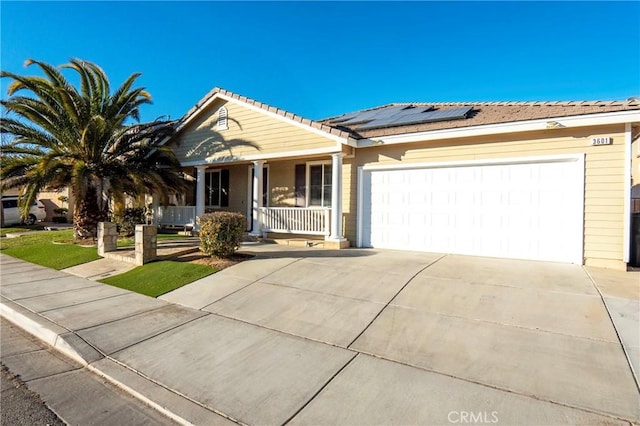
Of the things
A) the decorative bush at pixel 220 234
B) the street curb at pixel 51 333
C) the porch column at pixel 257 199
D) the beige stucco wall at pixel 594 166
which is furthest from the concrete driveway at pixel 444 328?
the porch column at pixel 257 199

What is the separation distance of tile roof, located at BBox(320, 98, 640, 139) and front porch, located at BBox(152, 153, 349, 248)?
164cm

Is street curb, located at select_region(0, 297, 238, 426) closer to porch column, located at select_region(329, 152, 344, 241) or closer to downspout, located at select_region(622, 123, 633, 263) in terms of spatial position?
porch column, located at select_region(329, 152, 344, 241)

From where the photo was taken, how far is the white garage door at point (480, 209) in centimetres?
752

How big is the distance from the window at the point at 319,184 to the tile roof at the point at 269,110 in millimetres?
1496

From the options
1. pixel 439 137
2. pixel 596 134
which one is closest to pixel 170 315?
pixel 439 137

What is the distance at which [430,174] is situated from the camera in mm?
9023

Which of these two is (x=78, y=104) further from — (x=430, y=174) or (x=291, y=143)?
(x=430, y=174)

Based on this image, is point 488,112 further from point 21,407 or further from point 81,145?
point 81,145

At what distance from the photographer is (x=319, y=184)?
1156 centimetres

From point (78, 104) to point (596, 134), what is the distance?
14163mm

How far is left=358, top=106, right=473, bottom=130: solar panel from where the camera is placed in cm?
952

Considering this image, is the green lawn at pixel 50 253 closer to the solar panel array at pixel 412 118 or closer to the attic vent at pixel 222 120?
the attic vent at pixel 222 120

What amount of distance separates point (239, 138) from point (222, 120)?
1.18 m

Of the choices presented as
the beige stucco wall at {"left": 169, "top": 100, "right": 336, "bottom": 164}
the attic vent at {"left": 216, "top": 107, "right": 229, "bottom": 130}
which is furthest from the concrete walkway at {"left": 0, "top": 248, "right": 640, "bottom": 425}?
the attic vent at {"left": 216, "top": 107, "right": 229, "bottom": 130}
